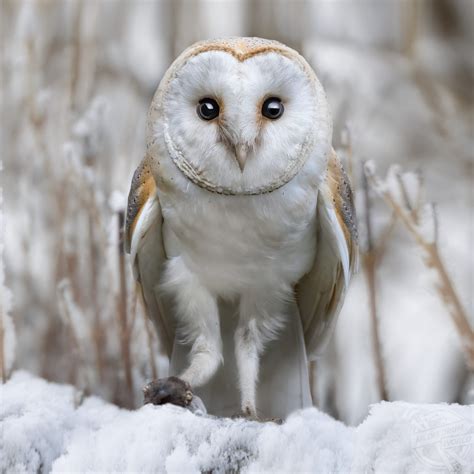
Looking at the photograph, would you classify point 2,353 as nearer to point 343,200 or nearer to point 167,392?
point 167,392

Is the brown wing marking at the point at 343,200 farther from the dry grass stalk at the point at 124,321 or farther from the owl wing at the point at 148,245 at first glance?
the dry grass stalk at the point at 124,321

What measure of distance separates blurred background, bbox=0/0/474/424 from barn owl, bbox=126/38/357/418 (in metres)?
0.16

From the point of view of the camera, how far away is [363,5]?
201 centimetres

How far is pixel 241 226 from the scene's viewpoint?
1.02m

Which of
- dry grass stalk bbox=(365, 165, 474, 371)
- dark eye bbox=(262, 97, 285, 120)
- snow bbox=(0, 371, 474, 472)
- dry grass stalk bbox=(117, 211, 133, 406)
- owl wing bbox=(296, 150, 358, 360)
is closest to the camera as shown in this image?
snow bbox=(0, 371, 474, 472)

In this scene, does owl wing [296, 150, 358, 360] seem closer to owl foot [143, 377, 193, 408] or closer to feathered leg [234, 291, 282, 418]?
feathered leg [234, 291, 282, 418]

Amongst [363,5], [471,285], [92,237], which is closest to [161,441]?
[92,237]

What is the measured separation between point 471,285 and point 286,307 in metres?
0.70

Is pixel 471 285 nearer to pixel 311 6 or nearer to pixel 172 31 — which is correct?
pixel 311 6

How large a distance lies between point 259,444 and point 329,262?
34 centimetres

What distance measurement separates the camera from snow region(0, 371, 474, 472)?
2.80 ft

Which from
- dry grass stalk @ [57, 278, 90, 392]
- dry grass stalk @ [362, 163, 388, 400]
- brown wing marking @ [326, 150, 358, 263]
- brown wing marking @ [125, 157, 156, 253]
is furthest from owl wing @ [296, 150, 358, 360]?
dry grass stalk @ [57, 278, 90, 392]

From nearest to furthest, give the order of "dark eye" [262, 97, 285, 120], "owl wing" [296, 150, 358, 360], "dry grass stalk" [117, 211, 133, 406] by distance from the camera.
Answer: "dark eye" [262, 97, 285, 120]
"owl wing" [296, 150, 358, 360]
"dry grass stalk" [117, 211, 133, 406]

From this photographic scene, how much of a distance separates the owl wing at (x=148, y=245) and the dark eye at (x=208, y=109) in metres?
0.13
